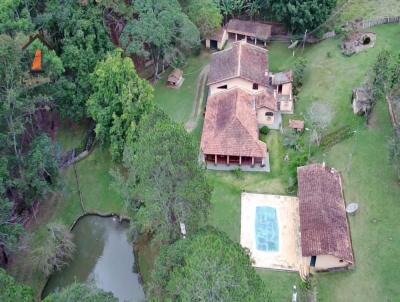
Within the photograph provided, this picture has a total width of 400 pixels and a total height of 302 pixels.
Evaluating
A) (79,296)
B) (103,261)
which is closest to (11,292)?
(79,296)

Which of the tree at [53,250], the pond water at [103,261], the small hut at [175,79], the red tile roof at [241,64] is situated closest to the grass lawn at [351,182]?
the red tile roof at [241,64]

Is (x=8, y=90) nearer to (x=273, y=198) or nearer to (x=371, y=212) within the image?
(x=273, y=198)

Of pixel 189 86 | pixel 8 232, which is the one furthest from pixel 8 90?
pixel 189 86

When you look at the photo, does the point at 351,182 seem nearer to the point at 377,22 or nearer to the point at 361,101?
the point at 361,101

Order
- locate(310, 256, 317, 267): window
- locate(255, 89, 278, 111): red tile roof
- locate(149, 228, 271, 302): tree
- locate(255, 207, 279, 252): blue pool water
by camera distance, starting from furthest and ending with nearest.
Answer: locate(255, 89, 278, 111): red tile roof, locate(255, 207, 279, 252): blue pool water, locate(310, 256, 317, 267): window, locate(149, 228, 271, 302): tree

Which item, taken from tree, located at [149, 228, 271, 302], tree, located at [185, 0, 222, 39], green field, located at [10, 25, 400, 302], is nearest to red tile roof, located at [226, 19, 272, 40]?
tree, located at [185, 0, 222, 39]

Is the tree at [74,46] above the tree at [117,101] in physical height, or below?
above

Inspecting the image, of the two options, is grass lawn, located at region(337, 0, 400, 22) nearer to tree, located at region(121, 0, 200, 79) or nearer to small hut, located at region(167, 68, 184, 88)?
tree, located at region(121, 0, 200, 79)

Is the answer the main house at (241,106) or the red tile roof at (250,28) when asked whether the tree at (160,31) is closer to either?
the main house at (241,106)
